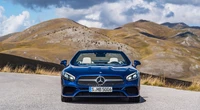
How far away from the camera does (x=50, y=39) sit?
18188 cm

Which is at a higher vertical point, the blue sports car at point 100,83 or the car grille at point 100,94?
the blue sports car at point 100,83

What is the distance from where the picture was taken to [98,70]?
1027cm

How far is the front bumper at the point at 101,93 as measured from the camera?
10.0m

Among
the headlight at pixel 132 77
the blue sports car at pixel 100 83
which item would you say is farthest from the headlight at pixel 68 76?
the headlight at pixel 132 77

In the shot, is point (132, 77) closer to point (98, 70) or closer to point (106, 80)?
point (106, 80)

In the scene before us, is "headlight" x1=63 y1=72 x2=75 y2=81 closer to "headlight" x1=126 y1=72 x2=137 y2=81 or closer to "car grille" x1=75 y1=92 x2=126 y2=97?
"car grille" x1=75 y1=92 x2=126 y2=97

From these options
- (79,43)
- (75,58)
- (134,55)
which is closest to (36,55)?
(79,43)

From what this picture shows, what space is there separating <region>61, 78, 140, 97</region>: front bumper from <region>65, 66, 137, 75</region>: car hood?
312mm

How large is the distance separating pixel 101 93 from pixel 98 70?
2.05 feet

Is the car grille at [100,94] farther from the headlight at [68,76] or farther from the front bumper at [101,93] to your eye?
the headlight at [68,76]

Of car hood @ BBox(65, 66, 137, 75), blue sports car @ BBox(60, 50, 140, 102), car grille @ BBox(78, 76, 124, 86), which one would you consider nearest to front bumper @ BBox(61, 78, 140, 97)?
blue sports car @ BBox(60, 50, 140, 102)

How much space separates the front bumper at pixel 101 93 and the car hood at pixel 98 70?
12.3 inches

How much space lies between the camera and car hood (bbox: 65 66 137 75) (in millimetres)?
10162

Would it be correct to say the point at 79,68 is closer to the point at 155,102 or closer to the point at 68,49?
the point at 155,102
